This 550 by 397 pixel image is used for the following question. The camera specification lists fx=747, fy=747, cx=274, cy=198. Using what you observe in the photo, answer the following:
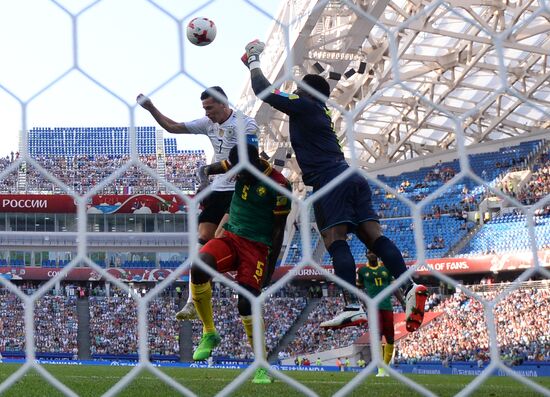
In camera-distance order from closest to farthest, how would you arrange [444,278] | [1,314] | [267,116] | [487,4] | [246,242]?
1. [444,278]
2. [246,242]
3. [267,116]
4. [487,4]
5. [1,314]

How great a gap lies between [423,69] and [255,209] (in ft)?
57.9

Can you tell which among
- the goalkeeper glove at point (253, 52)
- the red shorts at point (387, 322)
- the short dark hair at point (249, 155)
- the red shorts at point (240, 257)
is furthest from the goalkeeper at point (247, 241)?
the red shorts at point (387, 322)

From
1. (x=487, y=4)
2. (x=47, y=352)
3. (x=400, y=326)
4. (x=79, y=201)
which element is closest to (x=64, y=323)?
(x=47, y=352)

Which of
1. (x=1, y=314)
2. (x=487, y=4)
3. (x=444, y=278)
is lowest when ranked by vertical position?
(x=444, y=278)

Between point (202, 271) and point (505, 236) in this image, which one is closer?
point (202, 271)

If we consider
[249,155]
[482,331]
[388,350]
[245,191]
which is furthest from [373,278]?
[482,331]

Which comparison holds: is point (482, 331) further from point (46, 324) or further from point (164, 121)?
point (46, 324)

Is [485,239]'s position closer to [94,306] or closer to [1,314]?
[94,306]

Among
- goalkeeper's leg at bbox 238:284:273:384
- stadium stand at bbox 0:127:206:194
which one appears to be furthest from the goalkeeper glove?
stadium stand at bbox 0:127:206:194

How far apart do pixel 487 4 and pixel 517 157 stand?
24.8ft

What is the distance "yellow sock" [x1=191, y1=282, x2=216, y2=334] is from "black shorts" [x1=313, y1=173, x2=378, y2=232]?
86 centimetres

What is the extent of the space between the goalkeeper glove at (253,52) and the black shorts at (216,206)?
205cm

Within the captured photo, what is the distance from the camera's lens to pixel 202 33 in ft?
10.4

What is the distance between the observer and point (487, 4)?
17312mm
